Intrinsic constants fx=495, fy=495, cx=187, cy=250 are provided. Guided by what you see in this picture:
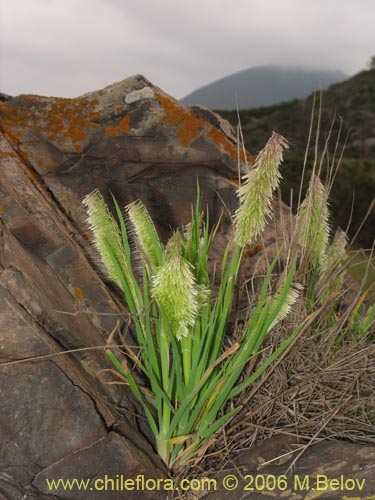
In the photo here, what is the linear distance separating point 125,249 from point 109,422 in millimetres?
763

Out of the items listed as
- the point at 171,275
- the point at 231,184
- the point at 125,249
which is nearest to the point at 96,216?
the point at 125,249

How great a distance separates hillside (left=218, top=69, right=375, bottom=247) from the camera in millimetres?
8594

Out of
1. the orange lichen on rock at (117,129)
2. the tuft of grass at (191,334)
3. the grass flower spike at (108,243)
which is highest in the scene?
the orange lichen on rock at (117,129)

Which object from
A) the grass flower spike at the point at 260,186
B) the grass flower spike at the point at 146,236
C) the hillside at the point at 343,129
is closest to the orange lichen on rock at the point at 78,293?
the grass flower spike at the point at 146,236

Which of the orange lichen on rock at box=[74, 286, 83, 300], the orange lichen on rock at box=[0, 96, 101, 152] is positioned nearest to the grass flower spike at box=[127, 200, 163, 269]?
the orange lichen on rock at box=[74, 286, 83, 300]

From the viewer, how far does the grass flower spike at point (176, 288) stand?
171 cm

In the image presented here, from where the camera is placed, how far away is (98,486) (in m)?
2.10

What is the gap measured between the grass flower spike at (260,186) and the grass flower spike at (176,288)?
276mm

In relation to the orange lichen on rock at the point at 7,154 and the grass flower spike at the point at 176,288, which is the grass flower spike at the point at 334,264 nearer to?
the grass flower spike at the point at 176,288

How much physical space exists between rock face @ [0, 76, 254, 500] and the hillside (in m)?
4.67

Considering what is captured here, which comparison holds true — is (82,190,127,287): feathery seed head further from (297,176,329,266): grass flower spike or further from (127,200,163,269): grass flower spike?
(297,176,329,266): grass flower spike

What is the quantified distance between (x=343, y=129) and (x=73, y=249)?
18542 millimetres

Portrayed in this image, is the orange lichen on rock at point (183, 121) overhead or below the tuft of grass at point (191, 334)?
overhead

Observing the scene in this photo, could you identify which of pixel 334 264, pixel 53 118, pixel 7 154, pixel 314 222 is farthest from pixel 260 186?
pixel 53 118
